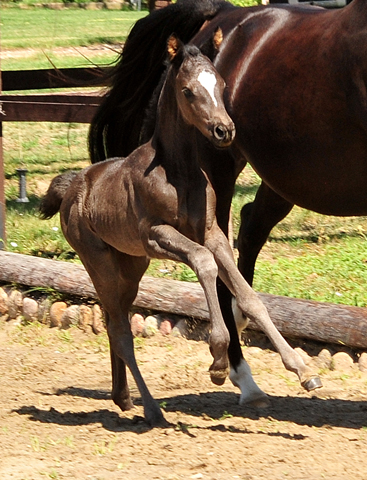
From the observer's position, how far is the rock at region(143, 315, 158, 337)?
5773mm

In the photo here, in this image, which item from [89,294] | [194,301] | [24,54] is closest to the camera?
[194,301]

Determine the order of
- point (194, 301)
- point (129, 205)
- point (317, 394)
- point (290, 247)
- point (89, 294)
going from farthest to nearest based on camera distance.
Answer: point (290, 247) → point (89, 294) → point (194, 301) → point (317, 394) → point (129, 205)

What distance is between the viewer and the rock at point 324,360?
498cm

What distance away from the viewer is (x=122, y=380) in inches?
174

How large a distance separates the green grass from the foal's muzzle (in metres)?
14.5

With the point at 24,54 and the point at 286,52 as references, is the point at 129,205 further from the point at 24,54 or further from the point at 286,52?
the point at 24,54

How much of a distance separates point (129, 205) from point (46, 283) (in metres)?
2.31

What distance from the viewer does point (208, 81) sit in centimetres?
365

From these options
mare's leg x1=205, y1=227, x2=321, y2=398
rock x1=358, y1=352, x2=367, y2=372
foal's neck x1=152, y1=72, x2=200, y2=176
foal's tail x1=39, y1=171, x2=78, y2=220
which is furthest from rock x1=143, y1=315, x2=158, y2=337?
foal's neck x1=152, y1=72, x2=200, y2=176

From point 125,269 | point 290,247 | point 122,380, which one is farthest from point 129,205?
point 290,247

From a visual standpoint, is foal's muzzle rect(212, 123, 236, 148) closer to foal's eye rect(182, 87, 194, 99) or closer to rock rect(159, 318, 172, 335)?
foal's eye rect(182, 87, 194, 99)

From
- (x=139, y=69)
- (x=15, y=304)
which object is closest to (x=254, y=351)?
(x=139, y=69)

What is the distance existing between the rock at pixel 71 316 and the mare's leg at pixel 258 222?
1415 millimetres

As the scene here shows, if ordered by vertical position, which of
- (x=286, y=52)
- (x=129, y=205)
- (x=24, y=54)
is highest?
(x=286, y=52)
